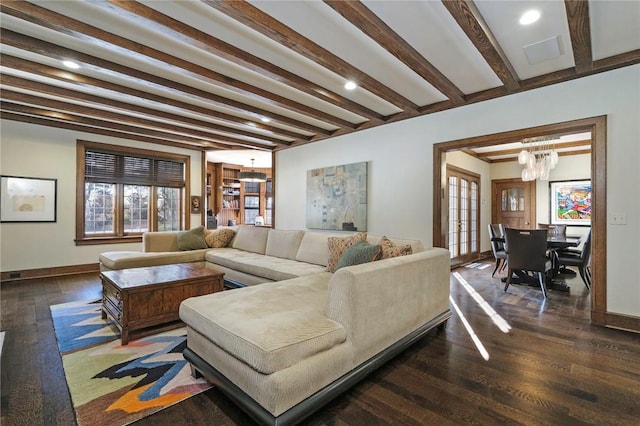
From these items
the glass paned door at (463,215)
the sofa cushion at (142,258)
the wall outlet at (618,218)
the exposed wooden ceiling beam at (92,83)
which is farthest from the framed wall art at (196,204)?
the wall outlet at (618,218)

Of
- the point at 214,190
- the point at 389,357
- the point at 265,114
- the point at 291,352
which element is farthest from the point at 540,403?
the point at 214,190

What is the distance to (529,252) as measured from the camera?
4.12 m

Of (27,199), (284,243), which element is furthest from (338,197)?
(27,199)

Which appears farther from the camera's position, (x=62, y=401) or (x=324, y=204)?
(x=324, y=204)

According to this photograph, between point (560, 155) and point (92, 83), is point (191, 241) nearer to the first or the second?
point (92, 83)

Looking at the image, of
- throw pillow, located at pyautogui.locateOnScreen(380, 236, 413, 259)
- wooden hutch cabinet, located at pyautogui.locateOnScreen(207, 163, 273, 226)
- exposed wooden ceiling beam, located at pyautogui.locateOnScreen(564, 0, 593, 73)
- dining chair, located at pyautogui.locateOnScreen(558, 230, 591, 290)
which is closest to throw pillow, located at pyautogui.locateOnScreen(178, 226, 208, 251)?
throw pillow, located at pyautogui.locateOnScreen(380, 236, 413, 259)

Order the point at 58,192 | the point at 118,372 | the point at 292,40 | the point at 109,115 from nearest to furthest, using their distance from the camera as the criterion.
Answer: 1. the point at 118,372
2. the point at 292,40
3. the point at 109,115
4. the point at 58,192

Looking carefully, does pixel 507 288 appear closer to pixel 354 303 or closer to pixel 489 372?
pixel 489 372

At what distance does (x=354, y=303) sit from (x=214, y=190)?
327 inches

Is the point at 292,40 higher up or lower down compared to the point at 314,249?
higher up

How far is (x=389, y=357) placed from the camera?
2.06 metres

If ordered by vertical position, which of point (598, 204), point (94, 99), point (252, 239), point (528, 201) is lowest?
point (252, 239)

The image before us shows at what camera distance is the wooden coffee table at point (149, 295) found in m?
2.57

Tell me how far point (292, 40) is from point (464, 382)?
9.42 feet
